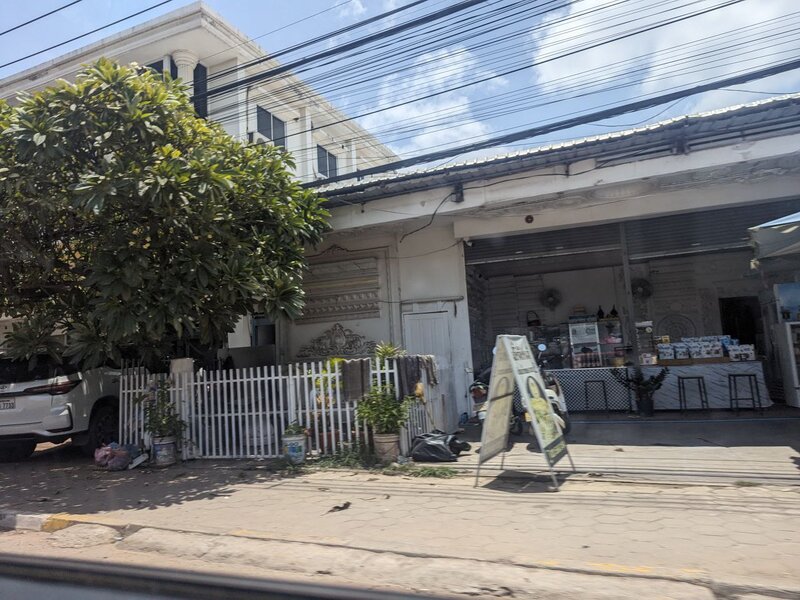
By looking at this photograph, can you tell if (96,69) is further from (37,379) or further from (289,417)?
(289,417)

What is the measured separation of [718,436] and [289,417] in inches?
237

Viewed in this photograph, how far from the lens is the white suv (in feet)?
26.1

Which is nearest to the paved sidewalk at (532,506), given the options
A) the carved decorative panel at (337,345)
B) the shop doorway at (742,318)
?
the carved decorative panel at (337,345)

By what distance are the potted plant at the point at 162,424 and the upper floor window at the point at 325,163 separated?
37.1 ft

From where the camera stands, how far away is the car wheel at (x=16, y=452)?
30.3 feet

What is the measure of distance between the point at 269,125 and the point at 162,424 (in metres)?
10.6

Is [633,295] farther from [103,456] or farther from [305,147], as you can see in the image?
[103,456]

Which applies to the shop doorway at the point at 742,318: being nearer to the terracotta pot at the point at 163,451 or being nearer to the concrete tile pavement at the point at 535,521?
the concrete tile pavement at the point at 535,521

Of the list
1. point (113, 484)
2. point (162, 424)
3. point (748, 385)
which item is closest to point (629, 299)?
point (748, 385)

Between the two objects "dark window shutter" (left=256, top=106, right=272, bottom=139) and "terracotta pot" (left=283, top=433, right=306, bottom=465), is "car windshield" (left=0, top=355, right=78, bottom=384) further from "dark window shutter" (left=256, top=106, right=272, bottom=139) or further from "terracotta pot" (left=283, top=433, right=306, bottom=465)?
"dark window shutter" (left=256, top=106, right=272, bottom=139)

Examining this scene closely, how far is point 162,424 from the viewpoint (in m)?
8.04

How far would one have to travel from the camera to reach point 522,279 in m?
14.6

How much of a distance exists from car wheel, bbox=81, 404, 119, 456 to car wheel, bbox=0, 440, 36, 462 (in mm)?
1137

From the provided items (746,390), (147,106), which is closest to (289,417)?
(147,106)
